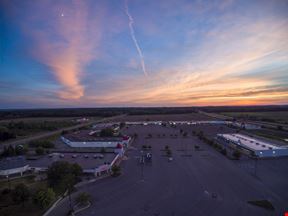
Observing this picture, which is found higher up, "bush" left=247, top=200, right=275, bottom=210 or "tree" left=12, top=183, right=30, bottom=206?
"tree" left=12, top=183, right=30, bottom=206

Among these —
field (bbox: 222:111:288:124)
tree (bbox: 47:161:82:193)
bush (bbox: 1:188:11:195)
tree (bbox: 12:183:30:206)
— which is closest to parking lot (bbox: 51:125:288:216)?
tree (bbox: 47:161:82:193)

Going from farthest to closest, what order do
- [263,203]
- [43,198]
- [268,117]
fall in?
[268,117] → [263,203] → [43,198]

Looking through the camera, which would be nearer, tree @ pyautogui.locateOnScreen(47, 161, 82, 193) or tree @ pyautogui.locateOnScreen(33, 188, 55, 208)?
tree @ pyautogui.locateOnScreen(33, 188, 55, 208)

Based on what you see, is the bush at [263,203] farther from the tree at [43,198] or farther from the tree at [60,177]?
the tree at [43,198]

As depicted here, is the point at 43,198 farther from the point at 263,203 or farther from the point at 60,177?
the point at 263,203

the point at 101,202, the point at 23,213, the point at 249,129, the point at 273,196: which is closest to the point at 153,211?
the point at 101,202

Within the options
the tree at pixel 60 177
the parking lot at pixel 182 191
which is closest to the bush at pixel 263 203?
the parking lot at pixel 182 191

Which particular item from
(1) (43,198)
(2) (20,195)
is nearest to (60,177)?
(1) (43,198)

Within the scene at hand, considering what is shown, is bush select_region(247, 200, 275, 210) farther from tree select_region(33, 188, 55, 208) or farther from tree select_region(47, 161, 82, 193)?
tree select_region(33, 188, 55, 208)
